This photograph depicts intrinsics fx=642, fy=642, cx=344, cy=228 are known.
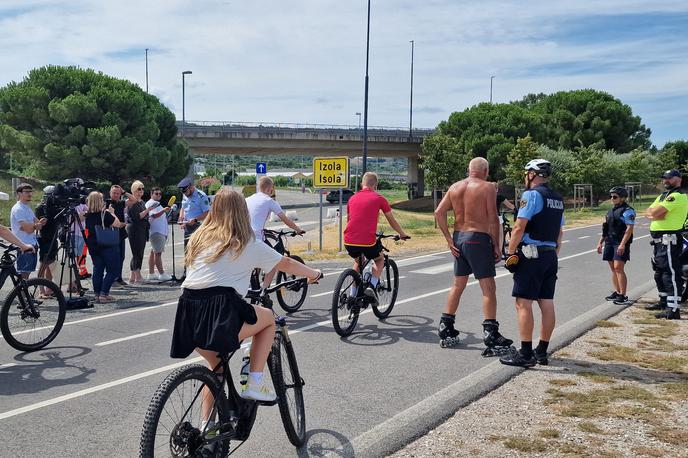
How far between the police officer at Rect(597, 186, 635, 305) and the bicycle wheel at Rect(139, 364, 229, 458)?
7.34 metres

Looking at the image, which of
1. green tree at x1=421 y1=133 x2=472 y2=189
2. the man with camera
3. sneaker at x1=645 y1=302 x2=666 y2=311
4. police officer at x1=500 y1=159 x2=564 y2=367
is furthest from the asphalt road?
green tree at x1=421 y1=133 x2=472 y2=189

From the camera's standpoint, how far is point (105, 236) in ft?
32.8

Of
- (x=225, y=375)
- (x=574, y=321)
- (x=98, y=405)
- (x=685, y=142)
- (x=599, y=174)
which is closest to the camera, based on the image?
(x=225, y=375)

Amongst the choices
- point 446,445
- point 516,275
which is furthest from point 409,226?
point 446,445

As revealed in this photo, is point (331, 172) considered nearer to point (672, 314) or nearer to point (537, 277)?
point (672, 314)

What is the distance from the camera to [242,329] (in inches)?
144

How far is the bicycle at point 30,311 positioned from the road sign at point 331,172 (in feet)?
35.6

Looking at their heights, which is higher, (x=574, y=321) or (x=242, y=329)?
(x=242, y=329)

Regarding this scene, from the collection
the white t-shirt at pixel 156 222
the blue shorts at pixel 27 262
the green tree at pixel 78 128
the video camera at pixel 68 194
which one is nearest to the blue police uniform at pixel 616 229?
the video camera at pixel 68 194

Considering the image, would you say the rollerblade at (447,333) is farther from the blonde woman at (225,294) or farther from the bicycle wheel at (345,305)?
the blonde woman at (225,294)

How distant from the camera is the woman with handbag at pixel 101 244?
990 centimetres

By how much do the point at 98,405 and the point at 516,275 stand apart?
391 centimetres

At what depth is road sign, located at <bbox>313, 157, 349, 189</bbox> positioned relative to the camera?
17.5 meters

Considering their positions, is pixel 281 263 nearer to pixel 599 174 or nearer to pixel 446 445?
pixel 446 445
